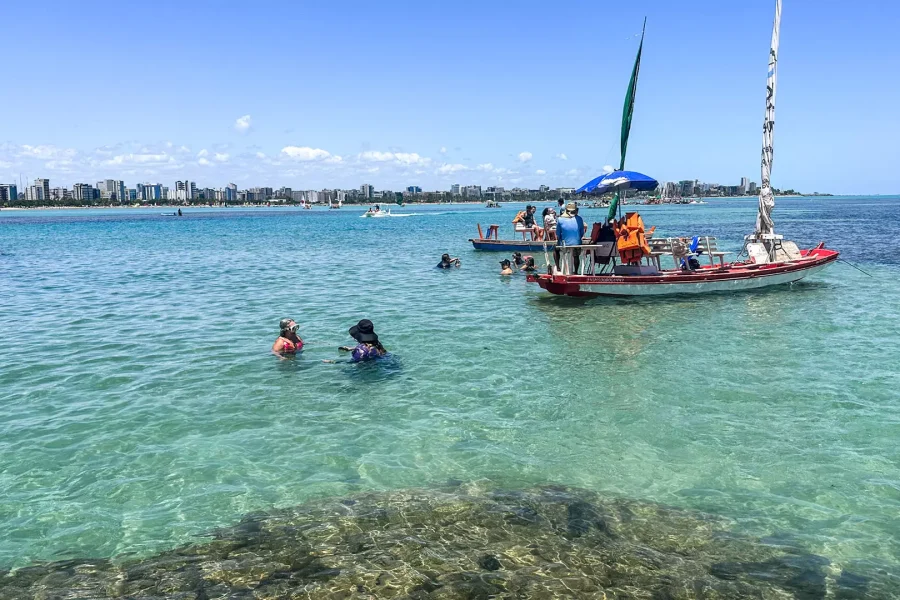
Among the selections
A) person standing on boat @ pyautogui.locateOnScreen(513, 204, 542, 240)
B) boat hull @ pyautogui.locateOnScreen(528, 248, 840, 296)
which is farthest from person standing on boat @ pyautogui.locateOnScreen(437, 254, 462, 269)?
boat hull @ pyautogui.locateOnScreen(528, 248, 840, 296)

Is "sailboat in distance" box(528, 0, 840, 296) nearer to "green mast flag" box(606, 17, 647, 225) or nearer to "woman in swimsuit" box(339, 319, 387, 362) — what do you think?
"green mast flag" box(606, 17, 647, 225)

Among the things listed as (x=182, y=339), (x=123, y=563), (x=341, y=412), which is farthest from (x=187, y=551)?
(x=182, y=339)

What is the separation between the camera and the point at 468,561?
588 centimetres

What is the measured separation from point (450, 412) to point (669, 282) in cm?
1272

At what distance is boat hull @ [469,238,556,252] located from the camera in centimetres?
3562

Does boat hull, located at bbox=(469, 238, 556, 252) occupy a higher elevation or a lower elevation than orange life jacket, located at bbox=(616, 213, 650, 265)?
lower

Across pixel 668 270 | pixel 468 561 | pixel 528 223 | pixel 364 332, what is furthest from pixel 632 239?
pixel 528 223

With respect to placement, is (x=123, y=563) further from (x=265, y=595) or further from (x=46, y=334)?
(x=46, y=334)

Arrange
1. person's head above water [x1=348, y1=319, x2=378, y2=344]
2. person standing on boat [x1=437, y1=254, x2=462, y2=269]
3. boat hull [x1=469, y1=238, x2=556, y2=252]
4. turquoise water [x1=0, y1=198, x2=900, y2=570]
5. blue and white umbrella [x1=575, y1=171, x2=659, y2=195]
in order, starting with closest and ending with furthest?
turquoise water [x1=0, y1=198, x2=900, y2=570] < person's head above water [x1=348, y1=319, x2=378, y2=344] < blue and white umbrella [x1=575, y1=171, x2=659, y2=195] < person standing on boat [x1=437, y1=254, x2=462, y2=269] < boat hull [x1=469, y1=238, x2=556, y2=252]

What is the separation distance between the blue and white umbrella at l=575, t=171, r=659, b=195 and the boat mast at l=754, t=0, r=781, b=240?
21.6 feet

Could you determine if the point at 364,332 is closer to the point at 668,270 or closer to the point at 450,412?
the point at 450,412

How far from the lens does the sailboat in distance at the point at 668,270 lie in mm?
19797

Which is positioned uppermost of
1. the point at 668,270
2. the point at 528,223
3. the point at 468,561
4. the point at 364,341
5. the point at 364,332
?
the point at 528,223

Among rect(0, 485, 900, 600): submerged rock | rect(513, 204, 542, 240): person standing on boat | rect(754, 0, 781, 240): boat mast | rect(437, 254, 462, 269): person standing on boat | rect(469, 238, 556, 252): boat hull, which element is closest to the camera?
rect(0, 485, 900, 600): submerged rock
